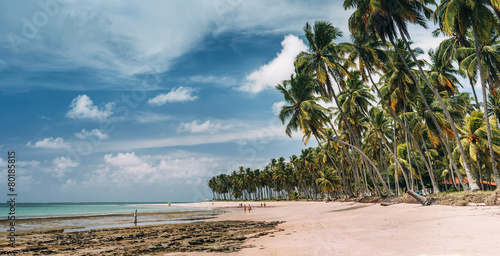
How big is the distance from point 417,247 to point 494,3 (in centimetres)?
1486

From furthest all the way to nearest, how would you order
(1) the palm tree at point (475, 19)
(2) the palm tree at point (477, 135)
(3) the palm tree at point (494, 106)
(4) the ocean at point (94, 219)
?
(3) the palm tree at point (494, 106)
(4) the ocean at point (94, 219)
(2) the palm tree at point (477, 135)
(1) the palm tree at point (475, 19)

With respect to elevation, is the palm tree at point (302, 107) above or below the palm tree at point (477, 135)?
above

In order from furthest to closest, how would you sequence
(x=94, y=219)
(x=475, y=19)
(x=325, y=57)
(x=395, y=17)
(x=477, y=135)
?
(x=94, y=219)
(x=325, y=57)
(x=477, y=135)
(x=395, y=17)
(x=475, y=19)

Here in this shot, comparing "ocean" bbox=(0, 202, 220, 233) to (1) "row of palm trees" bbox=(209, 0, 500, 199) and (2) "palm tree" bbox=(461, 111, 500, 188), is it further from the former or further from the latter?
(2) "palm tree" bbox=(461, 111, 500, 188)

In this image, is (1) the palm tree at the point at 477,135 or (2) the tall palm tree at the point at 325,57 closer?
(1) the palm tree at the point at 477,135

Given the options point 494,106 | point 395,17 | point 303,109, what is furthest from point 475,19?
point 494,106

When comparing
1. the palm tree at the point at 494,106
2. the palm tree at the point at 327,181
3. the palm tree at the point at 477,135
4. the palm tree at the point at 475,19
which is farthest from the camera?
the palm tree at the point at 327,181

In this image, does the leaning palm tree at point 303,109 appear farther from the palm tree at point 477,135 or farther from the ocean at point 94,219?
the ocean at point 94,219

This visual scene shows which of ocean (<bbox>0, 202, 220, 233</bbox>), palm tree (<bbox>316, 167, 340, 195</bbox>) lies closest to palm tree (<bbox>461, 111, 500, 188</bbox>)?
ocean (<bbox>0, 202, 220, 233</bbox>)

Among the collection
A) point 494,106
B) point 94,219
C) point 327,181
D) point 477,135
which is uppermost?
point 494,106

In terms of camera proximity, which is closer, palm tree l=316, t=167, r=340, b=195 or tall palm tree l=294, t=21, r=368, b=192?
tall palm tree l=294, t=21, r=368, b=192

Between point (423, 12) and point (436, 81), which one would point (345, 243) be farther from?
point (436, 81)

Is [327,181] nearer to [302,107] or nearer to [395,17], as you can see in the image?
[302,107]

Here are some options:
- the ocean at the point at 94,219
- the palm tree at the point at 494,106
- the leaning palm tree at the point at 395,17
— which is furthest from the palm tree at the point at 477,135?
the ocean at the point at 94,219
